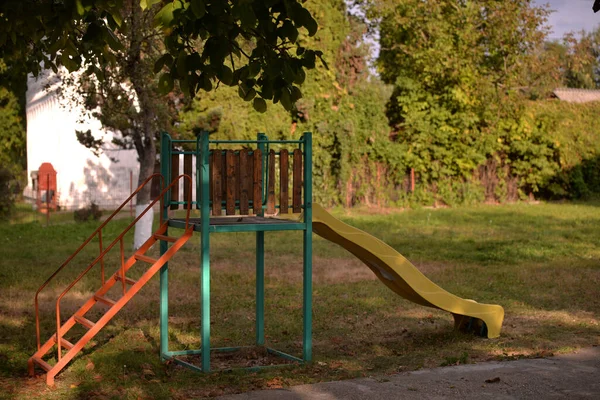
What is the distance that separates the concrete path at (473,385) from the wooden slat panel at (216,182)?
6.62ft

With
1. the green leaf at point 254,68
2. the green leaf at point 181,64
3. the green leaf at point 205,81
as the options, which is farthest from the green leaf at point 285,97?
the green leaf at point 181,64

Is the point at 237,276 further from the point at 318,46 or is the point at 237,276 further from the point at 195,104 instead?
the point at 318,46

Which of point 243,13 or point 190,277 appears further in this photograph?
point 190,277

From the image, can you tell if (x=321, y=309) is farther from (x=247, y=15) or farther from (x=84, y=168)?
(x=84, y=168)

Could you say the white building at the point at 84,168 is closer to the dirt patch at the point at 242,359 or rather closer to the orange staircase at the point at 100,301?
the dirt patch at the point at 242,359

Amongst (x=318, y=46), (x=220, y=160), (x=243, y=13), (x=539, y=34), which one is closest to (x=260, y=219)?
(x=220, y=160)

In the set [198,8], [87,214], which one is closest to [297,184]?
[198,8]

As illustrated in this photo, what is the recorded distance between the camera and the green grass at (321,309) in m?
7.64

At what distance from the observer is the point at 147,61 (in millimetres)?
15070

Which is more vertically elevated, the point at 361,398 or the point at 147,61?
the point at 147,61

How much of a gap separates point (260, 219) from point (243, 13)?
11.8 feet

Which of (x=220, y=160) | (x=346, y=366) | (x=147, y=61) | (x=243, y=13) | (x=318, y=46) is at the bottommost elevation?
(x=346, y=366)

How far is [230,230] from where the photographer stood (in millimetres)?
7863

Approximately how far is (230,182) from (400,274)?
2.13 m
